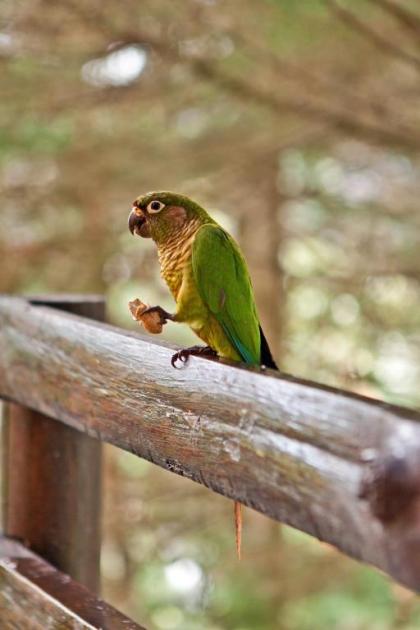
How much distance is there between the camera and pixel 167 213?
1.87 m

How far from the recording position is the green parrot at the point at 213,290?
1.72 metres

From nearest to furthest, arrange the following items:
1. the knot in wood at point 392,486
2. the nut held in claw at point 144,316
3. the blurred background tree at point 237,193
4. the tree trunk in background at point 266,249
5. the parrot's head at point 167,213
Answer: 1. the knot in wood at point 392,486
2. the nut held in claw at point 144,316
3. the parrot's head at point 167,213
4. the blurred background tree at point 237,193
5. the tree trunk in background at point 266,249

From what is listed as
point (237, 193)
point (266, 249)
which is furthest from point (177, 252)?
point (266, 249)

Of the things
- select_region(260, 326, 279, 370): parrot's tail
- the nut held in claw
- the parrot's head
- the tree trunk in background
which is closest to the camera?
the nut held in claw

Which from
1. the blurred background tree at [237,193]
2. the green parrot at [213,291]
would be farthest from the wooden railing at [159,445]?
the blurred background tree at [237,193]

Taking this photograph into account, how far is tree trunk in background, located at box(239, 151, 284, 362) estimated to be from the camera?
5.93 metres

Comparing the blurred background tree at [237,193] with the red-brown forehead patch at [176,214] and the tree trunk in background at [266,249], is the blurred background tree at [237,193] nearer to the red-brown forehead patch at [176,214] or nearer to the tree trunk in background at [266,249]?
the tree trunk in background at [266,249]

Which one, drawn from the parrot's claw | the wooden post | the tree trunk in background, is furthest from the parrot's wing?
the tree trunk in background

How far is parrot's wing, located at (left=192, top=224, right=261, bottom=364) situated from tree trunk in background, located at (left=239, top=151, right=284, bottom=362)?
412cm

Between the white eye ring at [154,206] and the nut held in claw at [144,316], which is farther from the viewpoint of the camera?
the white eye ring at [154,206]

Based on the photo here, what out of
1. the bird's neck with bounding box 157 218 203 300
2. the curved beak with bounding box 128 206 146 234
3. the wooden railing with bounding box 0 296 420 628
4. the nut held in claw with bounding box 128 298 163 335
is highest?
the curved beak with bounding box 128 206 146 234

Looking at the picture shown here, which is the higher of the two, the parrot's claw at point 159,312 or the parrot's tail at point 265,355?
the parrot's claw at point 159,312

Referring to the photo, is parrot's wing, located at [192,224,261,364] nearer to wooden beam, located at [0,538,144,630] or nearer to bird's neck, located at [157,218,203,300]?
bird's neck, located at [157,218,203,300]

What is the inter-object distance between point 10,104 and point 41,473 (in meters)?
2.54
